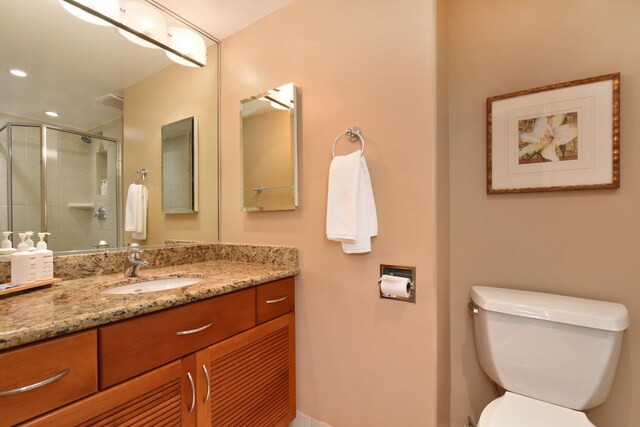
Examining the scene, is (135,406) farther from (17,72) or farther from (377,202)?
(17,72)

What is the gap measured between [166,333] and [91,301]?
0.24 meters

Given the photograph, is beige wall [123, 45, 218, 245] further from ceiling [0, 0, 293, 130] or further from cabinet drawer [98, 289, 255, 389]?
cabinet drawer [98, 289, 255, 389]

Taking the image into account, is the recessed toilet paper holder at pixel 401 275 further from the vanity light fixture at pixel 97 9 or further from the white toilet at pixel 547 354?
the vanity light fixture at pixel 97 9

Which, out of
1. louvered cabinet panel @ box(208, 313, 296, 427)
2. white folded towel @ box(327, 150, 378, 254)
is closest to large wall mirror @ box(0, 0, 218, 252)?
louvered cabinet panel @ box(208, 313, 296, 427)

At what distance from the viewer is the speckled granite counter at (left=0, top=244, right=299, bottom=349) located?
2.16 ft

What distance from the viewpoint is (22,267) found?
99 centimetres

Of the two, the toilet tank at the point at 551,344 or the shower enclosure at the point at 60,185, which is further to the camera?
the shower enclosure at the point at 60,185

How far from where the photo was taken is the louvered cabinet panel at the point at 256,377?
105 cm

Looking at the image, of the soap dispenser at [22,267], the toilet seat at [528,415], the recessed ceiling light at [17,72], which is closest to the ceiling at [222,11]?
the recessed ceiling light at [17,72]

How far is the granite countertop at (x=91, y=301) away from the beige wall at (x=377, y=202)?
31 cm

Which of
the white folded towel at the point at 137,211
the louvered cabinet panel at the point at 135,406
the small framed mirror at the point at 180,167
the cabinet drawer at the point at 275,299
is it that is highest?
the small framed mirror at the point at 180,167

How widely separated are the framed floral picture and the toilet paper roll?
2.09 ft

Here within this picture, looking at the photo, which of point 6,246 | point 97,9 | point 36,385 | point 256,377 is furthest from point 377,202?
point 97,9

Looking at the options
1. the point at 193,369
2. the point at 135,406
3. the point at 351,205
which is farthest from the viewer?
the point at 351,205
